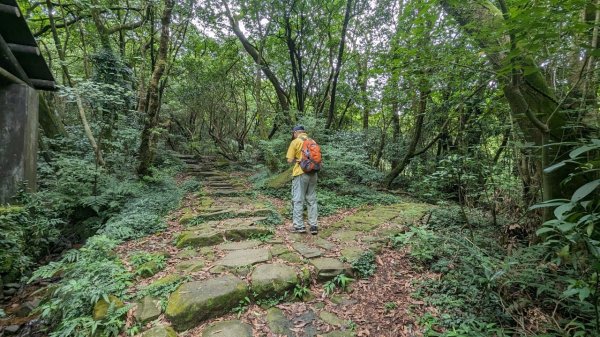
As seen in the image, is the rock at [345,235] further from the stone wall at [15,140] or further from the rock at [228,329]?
the stone wall at [15,140]

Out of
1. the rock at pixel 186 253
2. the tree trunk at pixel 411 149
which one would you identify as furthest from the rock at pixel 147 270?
the tree trunk at pixel 411 149

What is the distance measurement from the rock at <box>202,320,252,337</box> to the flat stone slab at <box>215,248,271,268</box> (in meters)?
0.90

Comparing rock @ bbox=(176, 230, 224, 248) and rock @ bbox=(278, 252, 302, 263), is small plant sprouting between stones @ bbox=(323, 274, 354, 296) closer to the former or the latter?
rock @ bbox=(278, 252, 302, 263)

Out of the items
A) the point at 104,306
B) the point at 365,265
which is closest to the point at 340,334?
the point at 365,265

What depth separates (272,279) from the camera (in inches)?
132

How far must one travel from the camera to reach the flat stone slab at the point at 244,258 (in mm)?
3746

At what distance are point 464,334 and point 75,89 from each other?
26.2 feet

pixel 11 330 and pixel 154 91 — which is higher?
pixel 154 91

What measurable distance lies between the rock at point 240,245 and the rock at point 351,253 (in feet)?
4.43

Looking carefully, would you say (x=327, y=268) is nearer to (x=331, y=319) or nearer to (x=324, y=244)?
(x=331, y=319)

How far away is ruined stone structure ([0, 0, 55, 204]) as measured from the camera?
5629 mm

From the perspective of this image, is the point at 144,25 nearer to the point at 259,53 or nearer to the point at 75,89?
the point at 259,53

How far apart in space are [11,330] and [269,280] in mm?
3457

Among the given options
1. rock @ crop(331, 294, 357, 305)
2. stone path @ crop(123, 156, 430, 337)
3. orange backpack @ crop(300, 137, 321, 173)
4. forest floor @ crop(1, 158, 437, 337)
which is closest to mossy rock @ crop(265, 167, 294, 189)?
stone path @ crop(123, 156, 430, 337)
